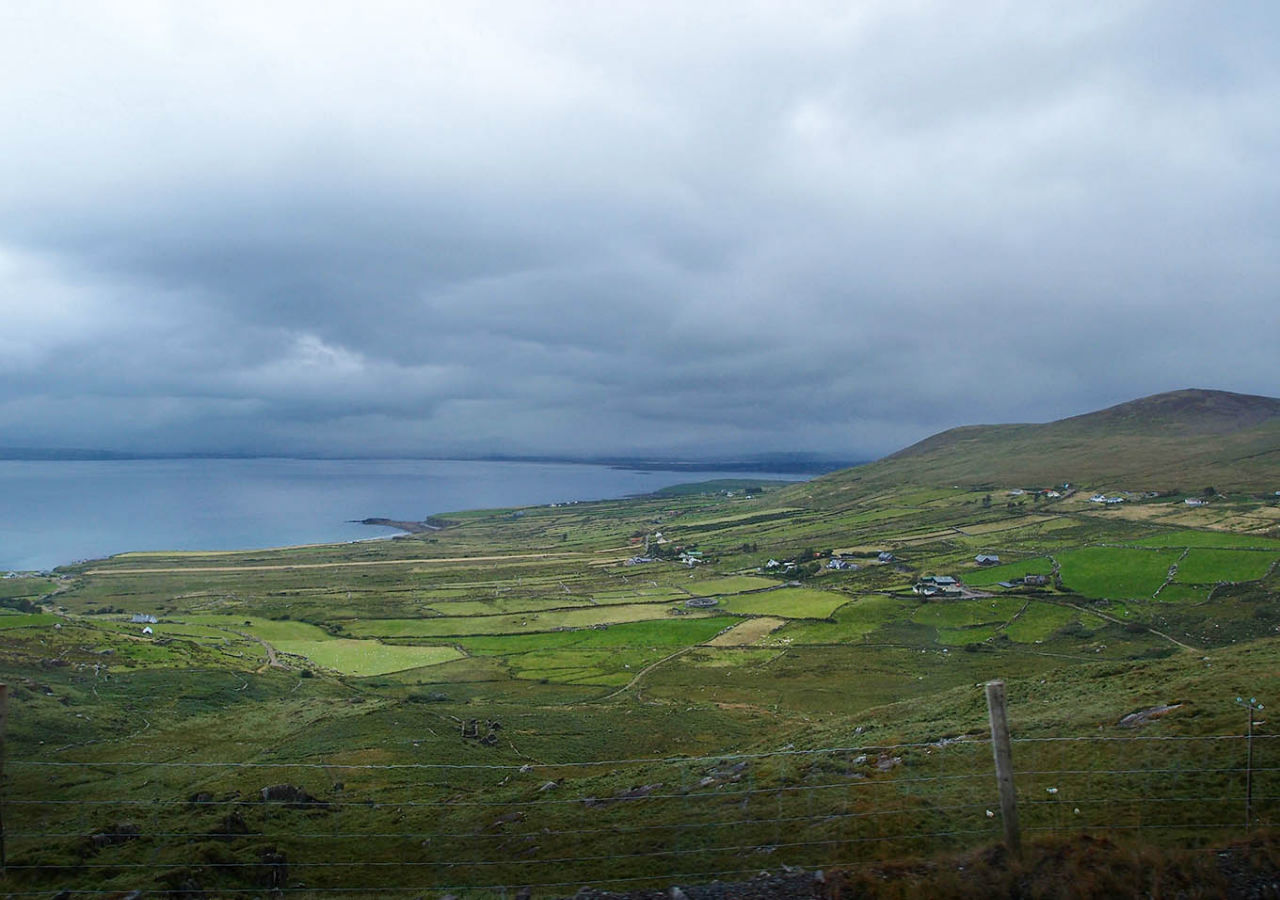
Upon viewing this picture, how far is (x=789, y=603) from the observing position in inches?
3509

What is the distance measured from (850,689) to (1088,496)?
118 meters

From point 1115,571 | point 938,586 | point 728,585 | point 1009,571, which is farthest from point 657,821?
point 728,585

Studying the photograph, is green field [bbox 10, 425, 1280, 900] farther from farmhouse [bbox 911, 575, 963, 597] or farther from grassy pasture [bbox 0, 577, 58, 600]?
grassy pasture [bbox 0, 577, 58, 600]

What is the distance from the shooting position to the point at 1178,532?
311 feet

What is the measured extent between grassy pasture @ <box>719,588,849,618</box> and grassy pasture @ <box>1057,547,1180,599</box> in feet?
84.9

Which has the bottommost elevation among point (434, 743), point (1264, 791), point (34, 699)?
point (434, 743)

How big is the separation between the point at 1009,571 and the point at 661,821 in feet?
281

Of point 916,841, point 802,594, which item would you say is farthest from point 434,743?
point 802,594

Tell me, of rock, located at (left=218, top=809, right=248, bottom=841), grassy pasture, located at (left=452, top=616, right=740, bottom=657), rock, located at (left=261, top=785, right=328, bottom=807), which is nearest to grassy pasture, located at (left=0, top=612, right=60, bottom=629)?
grassy pasture, located at (left=452, top=616, right=740, bottom=657)

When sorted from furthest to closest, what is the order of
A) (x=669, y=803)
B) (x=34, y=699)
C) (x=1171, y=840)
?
(x=34, y=699) < (x=669, y=803) < (x=1171, y=840)

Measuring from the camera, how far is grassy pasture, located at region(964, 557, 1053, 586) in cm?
8650

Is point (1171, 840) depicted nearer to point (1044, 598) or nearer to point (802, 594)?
point (1044, 598)

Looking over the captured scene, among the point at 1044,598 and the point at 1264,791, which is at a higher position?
the point at 1264,791

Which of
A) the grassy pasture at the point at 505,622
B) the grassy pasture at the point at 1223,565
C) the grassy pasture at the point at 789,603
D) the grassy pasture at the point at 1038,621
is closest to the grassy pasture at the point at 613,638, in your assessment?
the grassy pasture at the point at 505,622
